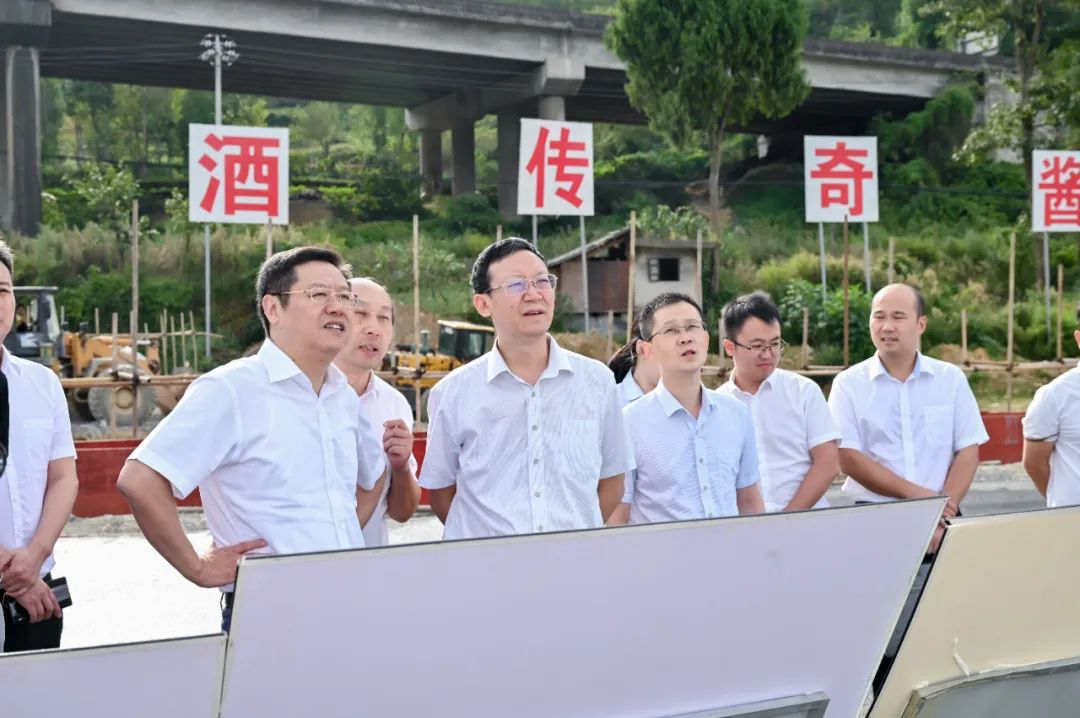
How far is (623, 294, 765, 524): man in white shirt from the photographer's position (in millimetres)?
3482

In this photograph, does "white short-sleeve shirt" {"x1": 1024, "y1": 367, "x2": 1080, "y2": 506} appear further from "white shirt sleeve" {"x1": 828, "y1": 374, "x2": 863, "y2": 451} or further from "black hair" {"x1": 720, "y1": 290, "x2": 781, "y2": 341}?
"black hair" {"x1": 720, "y1": 290, "x2": 781, "y2": 341}

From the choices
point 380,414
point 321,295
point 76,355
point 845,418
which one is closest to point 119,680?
point 321,295

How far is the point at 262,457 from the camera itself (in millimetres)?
2570

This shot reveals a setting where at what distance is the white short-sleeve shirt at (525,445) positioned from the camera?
9.97 ft

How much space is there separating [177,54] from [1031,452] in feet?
86.7

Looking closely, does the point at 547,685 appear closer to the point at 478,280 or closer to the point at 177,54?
the point at 478,280

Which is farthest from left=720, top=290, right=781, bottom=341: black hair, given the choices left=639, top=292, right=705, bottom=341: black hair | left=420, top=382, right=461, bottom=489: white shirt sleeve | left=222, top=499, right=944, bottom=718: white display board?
left=222, top=499, right=944, bottom=718: white display board

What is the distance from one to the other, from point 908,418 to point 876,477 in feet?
0.79

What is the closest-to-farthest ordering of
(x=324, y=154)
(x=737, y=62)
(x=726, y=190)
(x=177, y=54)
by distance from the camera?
(x=737, y=62) → (x=177, y=54) → (x=726, y=190) → (x=324, y=154)

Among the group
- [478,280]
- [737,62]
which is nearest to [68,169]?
[737,62]

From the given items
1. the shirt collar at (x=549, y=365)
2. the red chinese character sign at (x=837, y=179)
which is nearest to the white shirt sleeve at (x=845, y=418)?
the shirt collar at (x=549, y=365)

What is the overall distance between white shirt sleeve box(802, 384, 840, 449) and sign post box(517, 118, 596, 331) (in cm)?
749

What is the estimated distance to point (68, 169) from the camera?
42.1m

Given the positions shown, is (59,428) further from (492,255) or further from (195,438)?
(492,255)
